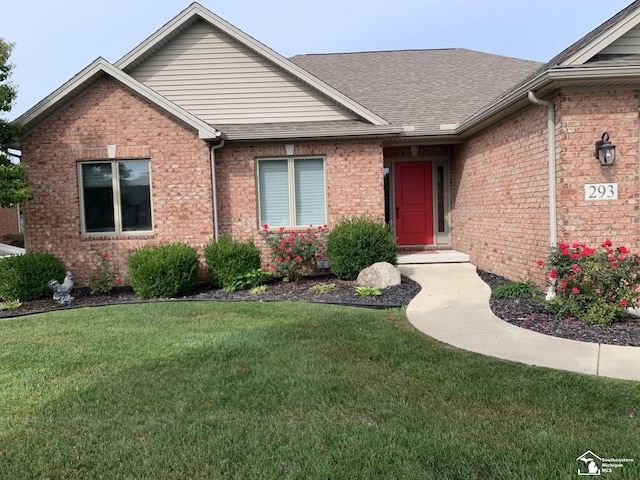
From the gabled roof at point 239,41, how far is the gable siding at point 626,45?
14.7 ft

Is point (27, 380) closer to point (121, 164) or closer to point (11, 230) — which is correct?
point (121, 164)

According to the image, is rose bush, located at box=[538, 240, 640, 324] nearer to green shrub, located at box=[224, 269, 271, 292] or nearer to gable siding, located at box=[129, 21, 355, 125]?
green shrub, located at box=[224, 269, 271, 292]

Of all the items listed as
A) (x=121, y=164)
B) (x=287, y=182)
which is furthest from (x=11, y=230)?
(x=287, y=182)

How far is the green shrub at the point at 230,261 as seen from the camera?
8.94 meters

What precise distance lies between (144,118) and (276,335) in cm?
620

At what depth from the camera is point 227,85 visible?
10609 millimetres

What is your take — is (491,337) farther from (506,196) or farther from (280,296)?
(506,196)

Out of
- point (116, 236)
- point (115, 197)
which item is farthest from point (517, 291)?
point (115, 197)

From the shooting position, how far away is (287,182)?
33.8 feet

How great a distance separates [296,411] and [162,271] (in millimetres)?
5750

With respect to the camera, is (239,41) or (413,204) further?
(413,204)

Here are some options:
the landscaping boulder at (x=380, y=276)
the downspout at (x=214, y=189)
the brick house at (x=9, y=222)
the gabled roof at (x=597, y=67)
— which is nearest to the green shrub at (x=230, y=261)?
the downspout at (x=214, y=189)

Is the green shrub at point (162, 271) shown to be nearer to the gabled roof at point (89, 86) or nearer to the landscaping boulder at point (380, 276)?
the gabled roof at point (89, 86)

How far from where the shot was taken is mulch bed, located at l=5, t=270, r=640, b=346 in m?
5.38
